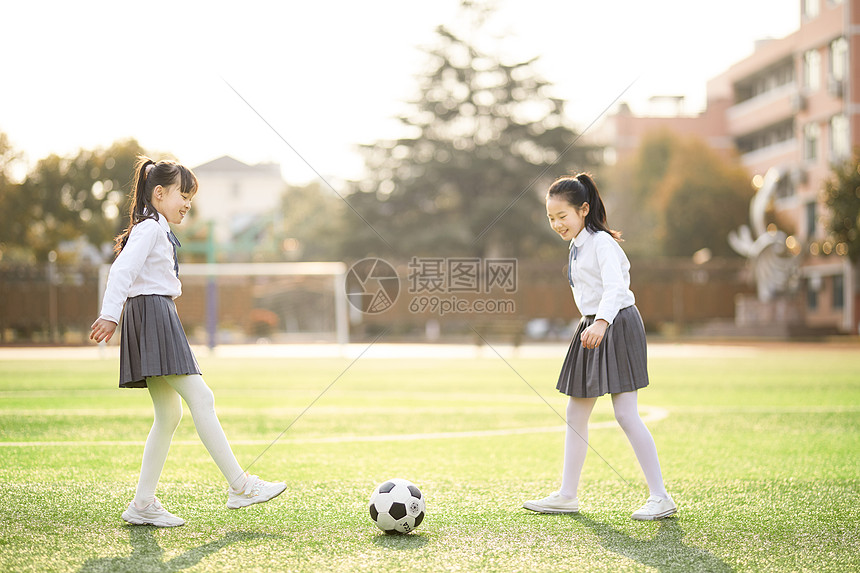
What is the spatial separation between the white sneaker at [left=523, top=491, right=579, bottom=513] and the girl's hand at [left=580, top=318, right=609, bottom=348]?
2.19ft

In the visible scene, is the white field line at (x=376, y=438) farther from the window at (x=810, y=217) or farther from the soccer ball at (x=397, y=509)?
the window at (x=810, y=217)

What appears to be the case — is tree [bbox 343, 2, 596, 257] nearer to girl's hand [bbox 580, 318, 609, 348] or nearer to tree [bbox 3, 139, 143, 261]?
tree [bbox 3, 139, 143, 261]

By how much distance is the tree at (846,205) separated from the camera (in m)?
27.7

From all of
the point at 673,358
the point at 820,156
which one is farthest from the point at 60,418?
the point at 820,156

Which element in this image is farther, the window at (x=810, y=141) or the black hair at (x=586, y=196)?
the window at (x=810, y=141)

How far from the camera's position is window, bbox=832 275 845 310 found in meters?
34.5

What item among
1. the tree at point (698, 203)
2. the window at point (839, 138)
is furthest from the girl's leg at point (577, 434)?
the tree at point (698, 203)

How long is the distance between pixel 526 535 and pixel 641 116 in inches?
2362

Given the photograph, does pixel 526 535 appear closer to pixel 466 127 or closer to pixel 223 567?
pixel 223 567

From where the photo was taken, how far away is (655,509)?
3840mm

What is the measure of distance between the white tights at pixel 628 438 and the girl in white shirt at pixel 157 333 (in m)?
1.22

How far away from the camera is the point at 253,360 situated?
19203 mm

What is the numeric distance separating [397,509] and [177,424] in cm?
95

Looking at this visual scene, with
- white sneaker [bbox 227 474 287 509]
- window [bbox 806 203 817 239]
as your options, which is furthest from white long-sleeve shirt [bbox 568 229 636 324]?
window [bbox 806 203 817 239]
